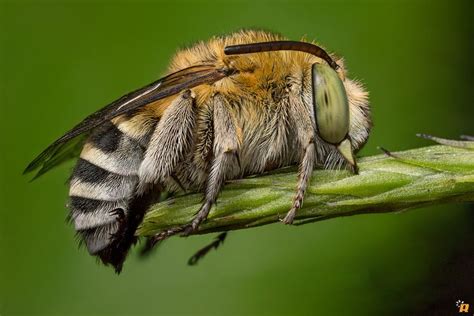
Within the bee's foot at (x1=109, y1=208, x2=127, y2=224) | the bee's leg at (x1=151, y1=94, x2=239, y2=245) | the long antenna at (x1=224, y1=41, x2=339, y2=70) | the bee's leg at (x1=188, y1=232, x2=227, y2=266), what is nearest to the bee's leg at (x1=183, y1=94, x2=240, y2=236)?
the bee's leg at (x1=151, y1=94, x2=239, y2=245)

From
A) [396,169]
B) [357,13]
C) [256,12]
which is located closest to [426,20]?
[357,13]

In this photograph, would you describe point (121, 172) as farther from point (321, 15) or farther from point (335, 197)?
point (321, 15)

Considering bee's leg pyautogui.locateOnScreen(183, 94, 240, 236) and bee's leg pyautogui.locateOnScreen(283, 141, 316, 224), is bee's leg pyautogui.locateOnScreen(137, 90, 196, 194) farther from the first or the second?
bee's leg pyautogui.locateOnScreen(283, 141, 316, 224)

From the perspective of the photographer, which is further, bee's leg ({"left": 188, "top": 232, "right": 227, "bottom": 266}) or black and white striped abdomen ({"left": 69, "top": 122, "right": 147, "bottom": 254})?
bee's leg ({"left": 188, "top": 232, "right": 227, "bottom": 266})

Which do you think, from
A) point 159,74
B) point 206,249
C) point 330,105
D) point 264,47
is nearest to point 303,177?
point 330,105

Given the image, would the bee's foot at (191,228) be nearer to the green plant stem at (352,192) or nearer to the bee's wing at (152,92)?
the green plant stem at (352,192)
